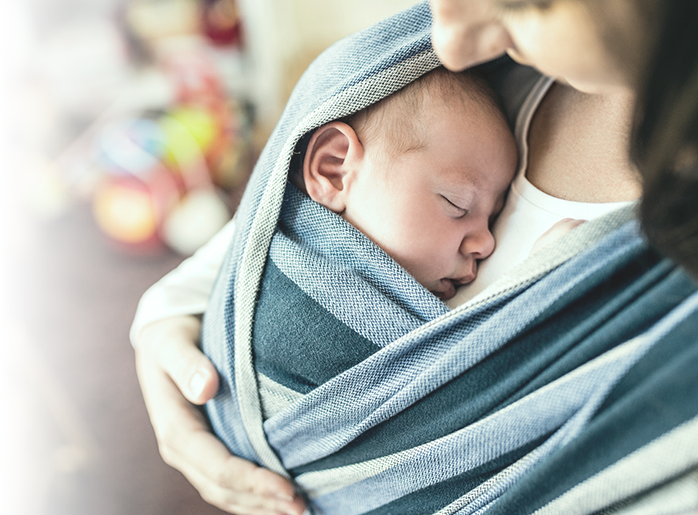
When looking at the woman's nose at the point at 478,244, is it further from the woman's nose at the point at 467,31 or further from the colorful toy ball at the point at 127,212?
the colorful toy ball at the point at 127,212

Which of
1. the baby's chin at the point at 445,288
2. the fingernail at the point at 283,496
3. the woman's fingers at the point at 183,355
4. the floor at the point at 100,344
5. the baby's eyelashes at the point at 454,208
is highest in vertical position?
the baby's eyelashes at the point at 454,208

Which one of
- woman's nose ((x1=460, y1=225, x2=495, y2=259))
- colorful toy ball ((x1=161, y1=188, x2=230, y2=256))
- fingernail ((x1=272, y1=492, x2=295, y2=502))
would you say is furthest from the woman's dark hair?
colorful toy ball ((x1=161, y1=188, x2=230, y2=256))

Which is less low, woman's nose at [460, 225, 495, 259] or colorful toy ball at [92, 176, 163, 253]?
woman's nose at [460, 225, 495, 259]

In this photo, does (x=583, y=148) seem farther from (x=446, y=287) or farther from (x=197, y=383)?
(x=197, y=383)

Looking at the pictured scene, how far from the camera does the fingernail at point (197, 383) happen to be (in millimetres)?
702

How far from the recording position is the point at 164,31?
2334 mm

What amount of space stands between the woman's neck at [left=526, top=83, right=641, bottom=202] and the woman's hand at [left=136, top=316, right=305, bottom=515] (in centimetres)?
51

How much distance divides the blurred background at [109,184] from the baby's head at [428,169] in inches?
37.7

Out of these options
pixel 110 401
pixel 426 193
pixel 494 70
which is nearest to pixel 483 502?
pixel 426 193

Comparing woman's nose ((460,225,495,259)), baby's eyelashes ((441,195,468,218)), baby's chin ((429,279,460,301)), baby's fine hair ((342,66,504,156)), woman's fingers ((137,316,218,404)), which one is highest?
baby's fine hair ((342,66,504,156))

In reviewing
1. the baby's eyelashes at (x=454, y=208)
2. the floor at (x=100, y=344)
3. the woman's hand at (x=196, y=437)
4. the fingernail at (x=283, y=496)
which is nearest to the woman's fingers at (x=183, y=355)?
the woman's hand at (x=196, y=437)

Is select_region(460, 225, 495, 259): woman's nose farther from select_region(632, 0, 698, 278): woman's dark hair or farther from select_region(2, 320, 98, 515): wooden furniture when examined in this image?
select_region(2, 320, 98, 515): wooden furniture

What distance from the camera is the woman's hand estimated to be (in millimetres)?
701

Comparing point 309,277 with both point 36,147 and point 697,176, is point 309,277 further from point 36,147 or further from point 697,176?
point 36,147
